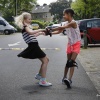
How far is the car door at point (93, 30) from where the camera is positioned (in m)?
17.4

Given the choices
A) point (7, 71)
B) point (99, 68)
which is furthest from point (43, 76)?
point (99, 68)

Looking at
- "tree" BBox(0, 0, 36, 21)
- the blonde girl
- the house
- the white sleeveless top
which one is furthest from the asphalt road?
the house

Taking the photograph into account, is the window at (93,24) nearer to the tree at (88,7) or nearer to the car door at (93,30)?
the car door at (93,30)

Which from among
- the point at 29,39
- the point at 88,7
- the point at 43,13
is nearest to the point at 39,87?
the point at 29,39

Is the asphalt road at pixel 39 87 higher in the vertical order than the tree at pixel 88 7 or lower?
lower

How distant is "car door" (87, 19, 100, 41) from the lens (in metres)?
17.4

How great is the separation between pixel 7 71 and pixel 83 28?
30.3 ft

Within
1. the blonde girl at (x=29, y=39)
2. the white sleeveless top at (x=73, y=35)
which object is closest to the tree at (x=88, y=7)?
the white sleeveless top at (x=73, y=35)

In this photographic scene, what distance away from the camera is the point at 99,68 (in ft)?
31.3

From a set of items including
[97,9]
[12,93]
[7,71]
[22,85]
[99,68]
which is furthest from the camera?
[97,9]

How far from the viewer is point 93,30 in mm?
17375

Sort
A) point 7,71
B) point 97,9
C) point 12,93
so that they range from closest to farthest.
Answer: point 12,93 < point 7,71 < point 97,9

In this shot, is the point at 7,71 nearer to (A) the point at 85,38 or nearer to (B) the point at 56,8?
(A) the point at 85,38

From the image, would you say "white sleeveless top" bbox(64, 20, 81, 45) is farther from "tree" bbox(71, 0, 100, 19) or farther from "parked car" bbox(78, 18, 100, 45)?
"tree" bbox(71, 0, 100, 19)
